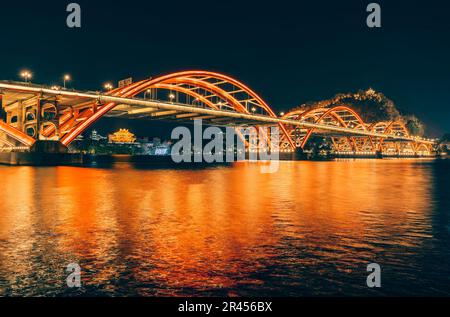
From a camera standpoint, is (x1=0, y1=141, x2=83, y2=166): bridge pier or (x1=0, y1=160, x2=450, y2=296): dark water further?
(x1=0, y1=141, x2=83, y2=166): bridge pier

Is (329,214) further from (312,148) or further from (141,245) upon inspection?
(312,148)

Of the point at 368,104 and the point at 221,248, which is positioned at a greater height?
the point at 368,104

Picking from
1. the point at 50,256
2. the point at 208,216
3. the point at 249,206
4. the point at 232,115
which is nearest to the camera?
the point at 50,256

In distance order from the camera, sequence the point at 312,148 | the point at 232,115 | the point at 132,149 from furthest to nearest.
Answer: the point at 132,149 < the point at 312,148 < the point at 232,115

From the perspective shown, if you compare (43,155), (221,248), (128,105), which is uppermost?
(128,105)

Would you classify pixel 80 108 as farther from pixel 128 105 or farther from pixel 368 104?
pixel 368 104

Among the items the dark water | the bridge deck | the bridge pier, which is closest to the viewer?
the dark water

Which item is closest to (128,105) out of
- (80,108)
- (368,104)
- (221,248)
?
(80,108)

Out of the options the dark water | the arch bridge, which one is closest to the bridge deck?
the arch bridge

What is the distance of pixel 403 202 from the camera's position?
17.5 metres

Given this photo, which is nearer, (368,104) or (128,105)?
(128,105)

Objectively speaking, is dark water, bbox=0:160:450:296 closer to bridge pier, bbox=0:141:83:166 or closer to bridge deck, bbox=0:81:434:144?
bridge pier, bbox=0:141:83:166
